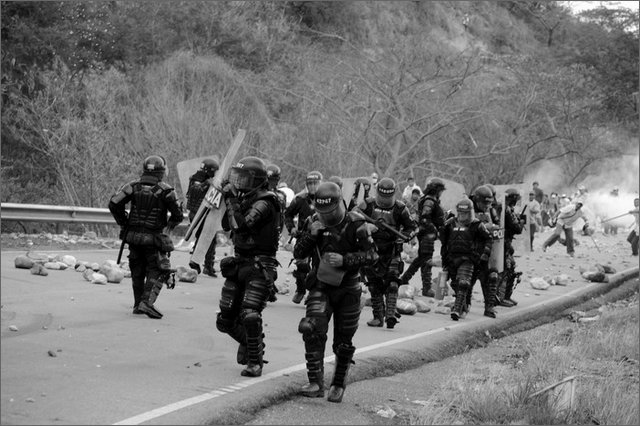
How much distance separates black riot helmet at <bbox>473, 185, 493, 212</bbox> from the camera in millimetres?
14508

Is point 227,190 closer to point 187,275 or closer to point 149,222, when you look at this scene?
point 149,222

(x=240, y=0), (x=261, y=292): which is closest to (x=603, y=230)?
(x=240, y=0)

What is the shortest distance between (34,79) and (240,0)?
12381 mm

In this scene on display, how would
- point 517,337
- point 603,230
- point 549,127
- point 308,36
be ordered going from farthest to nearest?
point 603,230 → point 549,127 → point 308,36 → point 517,337

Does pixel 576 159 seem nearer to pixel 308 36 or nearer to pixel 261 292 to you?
pixel 308 36

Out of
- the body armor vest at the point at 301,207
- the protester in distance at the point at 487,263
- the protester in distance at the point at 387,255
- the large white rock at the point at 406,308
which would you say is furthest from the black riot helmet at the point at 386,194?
the protester in distance at the point at 487,263

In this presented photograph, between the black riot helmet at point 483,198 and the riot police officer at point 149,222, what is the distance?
4893 millimetres

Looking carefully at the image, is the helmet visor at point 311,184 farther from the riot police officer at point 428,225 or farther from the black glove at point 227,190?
the black glove at point 227,190

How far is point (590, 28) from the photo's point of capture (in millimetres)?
32250

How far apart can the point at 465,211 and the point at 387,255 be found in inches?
72.7

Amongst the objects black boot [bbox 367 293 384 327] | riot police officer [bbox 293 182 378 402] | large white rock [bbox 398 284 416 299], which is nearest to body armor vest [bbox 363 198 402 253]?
black boot [bbox 367 293 384 327]

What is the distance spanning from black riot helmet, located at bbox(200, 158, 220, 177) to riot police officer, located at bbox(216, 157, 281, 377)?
593cm

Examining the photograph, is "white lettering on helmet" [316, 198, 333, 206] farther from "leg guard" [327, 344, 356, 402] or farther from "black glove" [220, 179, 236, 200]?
"leg guard" [327, 344, 356, 402]

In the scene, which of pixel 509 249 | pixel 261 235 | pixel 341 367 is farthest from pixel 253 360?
pixel 509 249
